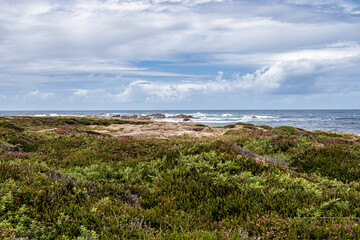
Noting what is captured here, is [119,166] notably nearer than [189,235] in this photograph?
No

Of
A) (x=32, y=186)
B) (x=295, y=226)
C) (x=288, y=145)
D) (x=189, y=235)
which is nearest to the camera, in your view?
(x=189, y=235)

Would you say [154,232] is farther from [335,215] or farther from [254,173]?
[254,173]

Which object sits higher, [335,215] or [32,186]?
[32,186]

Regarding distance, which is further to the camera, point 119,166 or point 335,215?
point 119,166

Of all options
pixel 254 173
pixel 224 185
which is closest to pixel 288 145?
pixel 254 173

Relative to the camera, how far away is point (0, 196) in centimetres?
516

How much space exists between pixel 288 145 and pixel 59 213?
12812 millimetres

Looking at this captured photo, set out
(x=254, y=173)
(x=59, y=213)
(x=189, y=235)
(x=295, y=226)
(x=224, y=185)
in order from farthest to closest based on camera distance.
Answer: (x=254, y=173) < (x=224, y=185) < (x=59, y=213) < (x=295, y=226) < (x=189, y=235)

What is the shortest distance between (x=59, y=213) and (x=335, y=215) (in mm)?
5931

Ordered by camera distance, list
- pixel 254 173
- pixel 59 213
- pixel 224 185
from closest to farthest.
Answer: pixel 59 213, pixel 224 185, pixel 254 173

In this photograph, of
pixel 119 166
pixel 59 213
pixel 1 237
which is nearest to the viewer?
pixel 1 237

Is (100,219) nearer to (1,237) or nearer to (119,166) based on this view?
(1,237)

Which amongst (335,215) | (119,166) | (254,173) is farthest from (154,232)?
(119,166)

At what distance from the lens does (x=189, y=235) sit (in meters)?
4.25
